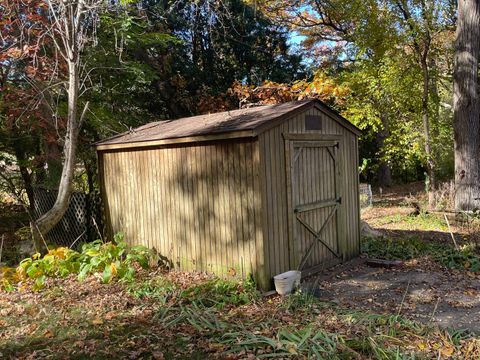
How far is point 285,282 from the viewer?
5699mm

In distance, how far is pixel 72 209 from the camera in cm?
859

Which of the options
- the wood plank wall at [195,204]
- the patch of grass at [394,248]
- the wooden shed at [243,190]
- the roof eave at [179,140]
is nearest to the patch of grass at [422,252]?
the patch of grass at [394,248]

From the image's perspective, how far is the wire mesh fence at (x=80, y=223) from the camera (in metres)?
8.29

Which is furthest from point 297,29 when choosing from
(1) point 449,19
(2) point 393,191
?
(2) point 393,191

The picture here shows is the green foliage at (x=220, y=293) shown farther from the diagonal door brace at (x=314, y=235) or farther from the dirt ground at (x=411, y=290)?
the diagonal door brace at (x=314, y=235)

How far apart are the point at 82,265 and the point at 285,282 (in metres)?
3.00

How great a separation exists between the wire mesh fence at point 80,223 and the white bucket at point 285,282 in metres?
3.95

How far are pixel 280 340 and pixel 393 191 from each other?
16382 millimetres

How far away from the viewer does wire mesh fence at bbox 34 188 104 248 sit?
8.29 m

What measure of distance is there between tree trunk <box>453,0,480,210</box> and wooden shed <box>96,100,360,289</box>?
547cm

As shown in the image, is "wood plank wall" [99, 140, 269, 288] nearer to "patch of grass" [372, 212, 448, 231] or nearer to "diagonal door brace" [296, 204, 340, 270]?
"diagonal door brace" [296, 204, 340, 270]

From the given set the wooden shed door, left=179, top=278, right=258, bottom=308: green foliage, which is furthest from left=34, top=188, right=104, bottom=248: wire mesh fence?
the wooden shed door

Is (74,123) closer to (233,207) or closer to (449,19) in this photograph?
(233,207)

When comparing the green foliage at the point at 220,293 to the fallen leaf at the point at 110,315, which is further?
the green foliage at the point at 220,293
